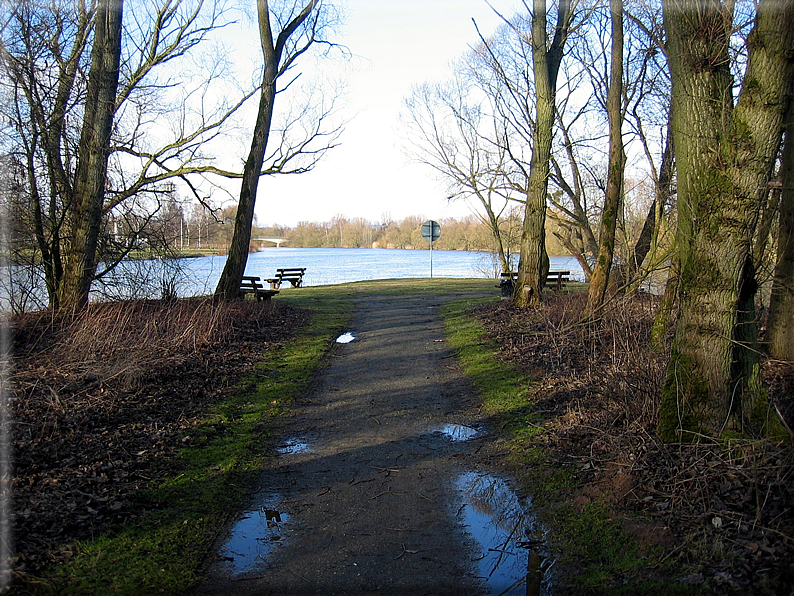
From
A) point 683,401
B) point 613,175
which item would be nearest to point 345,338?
point 613,175

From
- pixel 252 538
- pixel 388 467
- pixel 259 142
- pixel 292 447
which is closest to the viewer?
pixel 252 538

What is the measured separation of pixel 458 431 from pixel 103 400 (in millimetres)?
3845

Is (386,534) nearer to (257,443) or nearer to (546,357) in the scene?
(257,443)

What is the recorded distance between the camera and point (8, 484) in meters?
4.58

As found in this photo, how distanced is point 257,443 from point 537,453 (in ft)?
9.10

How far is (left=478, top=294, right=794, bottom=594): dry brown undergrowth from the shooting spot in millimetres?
3705

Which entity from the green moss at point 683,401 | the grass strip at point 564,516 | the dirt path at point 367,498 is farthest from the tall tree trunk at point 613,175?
the green moss at point 683,401

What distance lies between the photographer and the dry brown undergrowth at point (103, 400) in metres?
4.41

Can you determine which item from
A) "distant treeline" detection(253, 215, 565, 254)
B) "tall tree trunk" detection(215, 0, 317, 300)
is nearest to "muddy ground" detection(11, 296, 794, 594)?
"tall tree trunk" detection(215, 0, 317, 300)

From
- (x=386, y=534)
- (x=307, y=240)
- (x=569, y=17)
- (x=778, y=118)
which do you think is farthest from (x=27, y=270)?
(x=307, y=240)

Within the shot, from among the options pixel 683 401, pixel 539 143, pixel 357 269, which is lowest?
pixel 357 269

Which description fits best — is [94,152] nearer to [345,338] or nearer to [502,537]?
[345,338]

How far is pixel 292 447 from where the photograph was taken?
6.30 metres

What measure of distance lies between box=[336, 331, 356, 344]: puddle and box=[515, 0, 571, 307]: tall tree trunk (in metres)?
4.41
